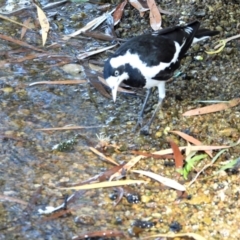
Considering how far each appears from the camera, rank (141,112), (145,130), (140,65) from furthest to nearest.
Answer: (141,112) → (145,130) → (140,65)

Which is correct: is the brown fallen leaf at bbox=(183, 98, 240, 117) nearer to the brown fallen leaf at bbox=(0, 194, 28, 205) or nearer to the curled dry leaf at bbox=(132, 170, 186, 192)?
the curled dry leaf at bbox=(132, 170, 186, 192)

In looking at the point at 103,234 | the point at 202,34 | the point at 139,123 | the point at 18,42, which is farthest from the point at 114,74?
the point at 18,42

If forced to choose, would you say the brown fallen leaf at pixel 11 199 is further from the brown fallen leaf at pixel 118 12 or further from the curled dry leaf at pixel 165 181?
the brown fallen leaf at pixel 118 12

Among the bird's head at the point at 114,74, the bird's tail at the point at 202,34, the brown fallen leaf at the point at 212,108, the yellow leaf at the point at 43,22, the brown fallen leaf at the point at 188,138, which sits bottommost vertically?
the yellow leaf at the point at 43,22

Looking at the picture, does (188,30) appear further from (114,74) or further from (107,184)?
(107,184)

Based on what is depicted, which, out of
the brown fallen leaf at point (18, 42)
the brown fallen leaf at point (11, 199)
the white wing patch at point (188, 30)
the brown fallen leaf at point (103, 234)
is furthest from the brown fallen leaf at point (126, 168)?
the brown fallen leaf at point (18, 42)

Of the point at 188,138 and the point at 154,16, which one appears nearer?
the point at 188,138

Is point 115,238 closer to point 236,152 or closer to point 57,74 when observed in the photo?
point 236,152
